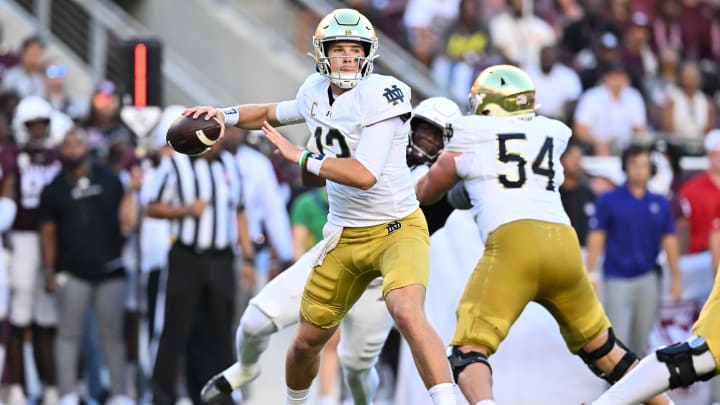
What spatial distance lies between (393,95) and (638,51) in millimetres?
9146

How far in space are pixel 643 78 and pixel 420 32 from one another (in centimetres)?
224

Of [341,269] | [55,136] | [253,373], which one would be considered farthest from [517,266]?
[55,136]

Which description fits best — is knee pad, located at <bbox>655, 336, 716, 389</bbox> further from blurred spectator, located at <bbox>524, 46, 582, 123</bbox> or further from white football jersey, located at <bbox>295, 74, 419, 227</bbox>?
blurred spectator, located at <bbox>524, 46, 582, 123</bbox>

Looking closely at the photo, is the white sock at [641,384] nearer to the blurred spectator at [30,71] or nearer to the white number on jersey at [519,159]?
the white number on jersey at [519,159]

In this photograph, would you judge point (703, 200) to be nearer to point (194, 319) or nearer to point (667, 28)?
point (194, 319)

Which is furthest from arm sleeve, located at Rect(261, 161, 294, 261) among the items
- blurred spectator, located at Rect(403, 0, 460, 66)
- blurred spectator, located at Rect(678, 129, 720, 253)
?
blurred spectator, located at Rect(403, 0, 460, 66)

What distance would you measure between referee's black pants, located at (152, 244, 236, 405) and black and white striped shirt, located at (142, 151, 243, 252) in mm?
90

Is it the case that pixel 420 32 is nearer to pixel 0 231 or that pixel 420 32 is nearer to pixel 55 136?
pixel 55 136

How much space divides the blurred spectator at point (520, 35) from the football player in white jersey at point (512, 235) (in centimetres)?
779

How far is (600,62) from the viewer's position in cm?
1473

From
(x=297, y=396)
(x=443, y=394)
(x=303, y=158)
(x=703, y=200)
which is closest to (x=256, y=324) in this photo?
(x=297, y=396)

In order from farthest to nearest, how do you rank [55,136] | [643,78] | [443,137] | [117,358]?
[643,78] → [55,136] → [117,358] → [443,137]

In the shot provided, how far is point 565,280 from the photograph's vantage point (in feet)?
A: 23.8

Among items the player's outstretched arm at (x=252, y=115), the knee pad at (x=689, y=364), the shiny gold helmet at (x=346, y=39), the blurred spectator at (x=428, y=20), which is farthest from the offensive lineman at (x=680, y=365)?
the blurred spectator at (x=428, y=20)
